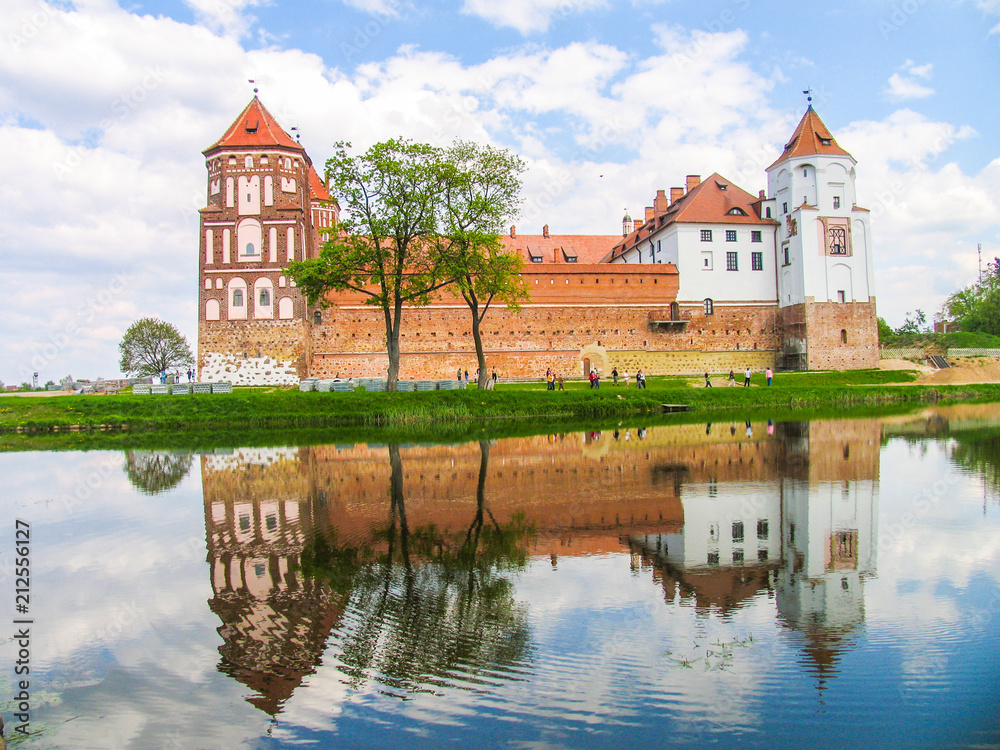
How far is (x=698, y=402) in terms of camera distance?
29.6m

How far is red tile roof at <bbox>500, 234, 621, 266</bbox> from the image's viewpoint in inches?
1909

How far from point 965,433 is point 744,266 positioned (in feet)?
88.7

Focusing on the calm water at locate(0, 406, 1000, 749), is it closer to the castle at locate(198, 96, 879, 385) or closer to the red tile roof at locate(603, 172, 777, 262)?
the castle at locate(198, 96, 879, 385)

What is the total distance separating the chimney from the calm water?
40.3 meters

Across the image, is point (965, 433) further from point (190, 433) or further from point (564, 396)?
point (190, 433)

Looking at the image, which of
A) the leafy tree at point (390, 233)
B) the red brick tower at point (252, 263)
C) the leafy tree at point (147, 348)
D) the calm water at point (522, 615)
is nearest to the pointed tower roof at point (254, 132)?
the red brick tower at point (252, 263)

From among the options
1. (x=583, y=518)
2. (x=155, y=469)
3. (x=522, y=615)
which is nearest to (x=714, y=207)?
(x=155, y=469)

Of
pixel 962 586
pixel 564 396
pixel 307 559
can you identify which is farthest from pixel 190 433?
pixel 962 586

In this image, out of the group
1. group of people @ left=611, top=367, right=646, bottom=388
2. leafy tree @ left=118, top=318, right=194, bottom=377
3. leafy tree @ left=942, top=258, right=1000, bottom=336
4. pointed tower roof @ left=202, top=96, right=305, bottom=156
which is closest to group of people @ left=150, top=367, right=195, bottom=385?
leafy tree @ left=118, top=318, right=194, bottom=377

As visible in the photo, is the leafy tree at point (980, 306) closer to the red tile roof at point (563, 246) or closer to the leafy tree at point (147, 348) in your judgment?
the red tile roof at point (563, 246)

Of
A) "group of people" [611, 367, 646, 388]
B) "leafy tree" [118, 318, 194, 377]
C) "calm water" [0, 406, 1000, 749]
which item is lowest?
"calm water" [0, 406, 1000, 749]

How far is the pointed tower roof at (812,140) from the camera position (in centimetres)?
4112

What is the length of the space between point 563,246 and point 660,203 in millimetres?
7737

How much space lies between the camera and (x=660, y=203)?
161ft
